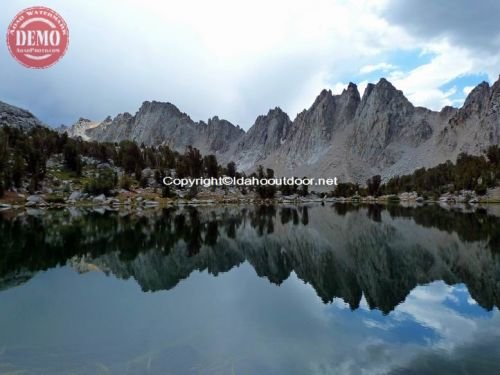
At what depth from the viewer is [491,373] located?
13680 millimetres

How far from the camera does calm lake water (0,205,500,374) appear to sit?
15.0 m

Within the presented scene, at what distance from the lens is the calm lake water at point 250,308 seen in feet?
49.1

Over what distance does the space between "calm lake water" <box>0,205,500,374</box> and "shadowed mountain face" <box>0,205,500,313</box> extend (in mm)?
210

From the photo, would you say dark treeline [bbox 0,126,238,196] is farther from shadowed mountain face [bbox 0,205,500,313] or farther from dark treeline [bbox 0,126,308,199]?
shadowed mountain face [bbox 0,205,500,313]

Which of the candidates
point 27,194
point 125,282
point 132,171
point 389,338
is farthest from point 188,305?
point 132,171

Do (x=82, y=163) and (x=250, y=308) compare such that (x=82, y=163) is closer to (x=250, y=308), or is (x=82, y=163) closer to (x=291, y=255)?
(x=291, y=255)

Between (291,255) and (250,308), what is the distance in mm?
18912

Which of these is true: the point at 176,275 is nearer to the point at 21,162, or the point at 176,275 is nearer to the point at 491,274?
the point at 491,274

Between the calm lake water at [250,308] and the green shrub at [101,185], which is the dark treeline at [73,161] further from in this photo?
the calm lake water at [250,308]

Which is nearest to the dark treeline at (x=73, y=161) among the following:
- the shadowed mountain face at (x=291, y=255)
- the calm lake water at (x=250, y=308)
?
the shadowed mountain face at (x=291, y=255)

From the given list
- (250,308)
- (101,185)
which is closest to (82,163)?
(101,185)

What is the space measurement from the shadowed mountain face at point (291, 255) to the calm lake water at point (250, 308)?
0.69 ft

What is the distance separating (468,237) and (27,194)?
408 feet

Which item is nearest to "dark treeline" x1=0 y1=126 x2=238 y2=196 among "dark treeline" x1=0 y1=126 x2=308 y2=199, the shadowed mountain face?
"dark treeline" x1=0 y1=126 x2=308 y2=199
